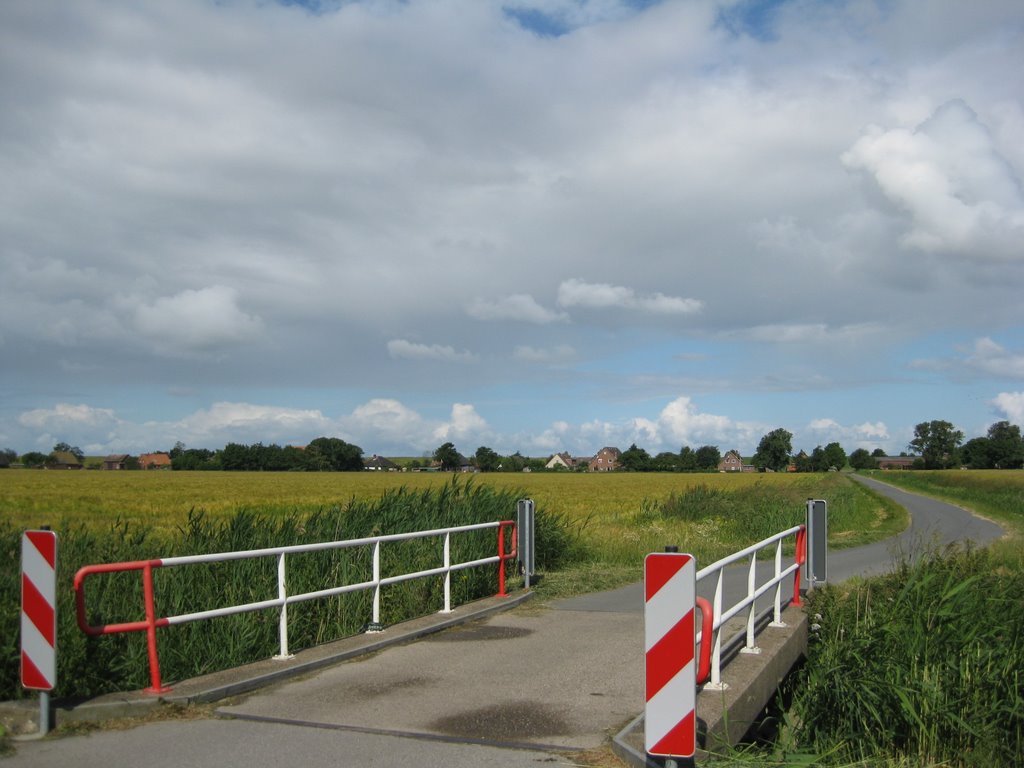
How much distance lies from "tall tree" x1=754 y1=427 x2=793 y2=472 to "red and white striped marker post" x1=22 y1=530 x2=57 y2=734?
641 ft

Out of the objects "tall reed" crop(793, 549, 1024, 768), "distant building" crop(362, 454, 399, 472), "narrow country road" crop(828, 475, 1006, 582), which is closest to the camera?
"tall reed" crop(793, 549, 1024, 768)

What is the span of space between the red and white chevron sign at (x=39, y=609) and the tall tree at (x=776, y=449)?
641 feet

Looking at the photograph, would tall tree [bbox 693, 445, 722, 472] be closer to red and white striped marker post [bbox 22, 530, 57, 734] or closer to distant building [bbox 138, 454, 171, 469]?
distant building [bbox 138, 454, 171, 469]

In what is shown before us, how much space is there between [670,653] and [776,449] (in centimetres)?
19762

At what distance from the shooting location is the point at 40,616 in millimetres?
6371

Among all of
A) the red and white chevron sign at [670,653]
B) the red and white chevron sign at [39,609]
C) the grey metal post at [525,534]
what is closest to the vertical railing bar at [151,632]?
the red and white chevron sign at [39,609]

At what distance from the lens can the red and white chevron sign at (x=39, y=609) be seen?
630 centimetres

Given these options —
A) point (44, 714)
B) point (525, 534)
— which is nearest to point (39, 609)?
point (44, 714)

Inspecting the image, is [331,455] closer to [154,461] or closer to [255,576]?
[154,461]

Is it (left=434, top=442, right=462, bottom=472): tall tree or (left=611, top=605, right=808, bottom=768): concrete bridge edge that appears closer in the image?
(left=611, top=605, right=808, bottom=768): concrete bridge edge

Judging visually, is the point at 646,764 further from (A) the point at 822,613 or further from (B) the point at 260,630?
(A) the point at 822,613

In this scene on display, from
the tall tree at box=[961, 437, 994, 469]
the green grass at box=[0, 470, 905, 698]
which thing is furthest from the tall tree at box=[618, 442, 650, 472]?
the green grass at box=[0, 470, 905, 698]

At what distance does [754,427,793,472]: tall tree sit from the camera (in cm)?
19400

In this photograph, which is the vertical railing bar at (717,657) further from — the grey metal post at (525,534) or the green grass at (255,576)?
the grey metal post at (525,534)
